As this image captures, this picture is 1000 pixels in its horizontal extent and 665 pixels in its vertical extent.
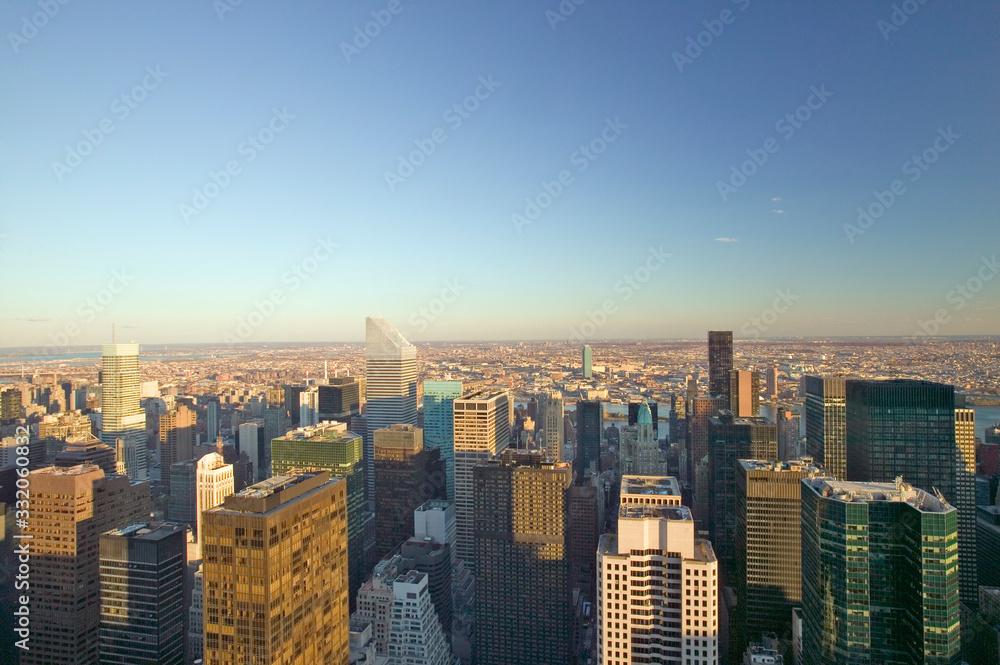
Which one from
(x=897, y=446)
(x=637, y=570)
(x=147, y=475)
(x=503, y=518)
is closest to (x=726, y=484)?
(x=897, y=446)

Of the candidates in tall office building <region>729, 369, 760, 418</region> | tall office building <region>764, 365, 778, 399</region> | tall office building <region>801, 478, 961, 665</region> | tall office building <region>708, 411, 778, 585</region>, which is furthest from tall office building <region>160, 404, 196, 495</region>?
tall office building <region>801, 478, 961, 665</region>

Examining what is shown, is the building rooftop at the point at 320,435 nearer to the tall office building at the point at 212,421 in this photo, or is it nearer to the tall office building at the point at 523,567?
the tall office building at the point at 523,567

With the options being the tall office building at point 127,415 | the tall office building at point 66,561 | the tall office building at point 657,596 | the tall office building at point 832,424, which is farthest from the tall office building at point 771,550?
the tall office building at point 127,415

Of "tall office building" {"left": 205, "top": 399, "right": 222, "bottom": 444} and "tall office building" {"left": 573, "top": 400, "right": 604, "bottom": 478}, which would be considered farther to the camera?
"tall office building" {"left": 205, "top": 399, "right": 222, "bottom": 444}

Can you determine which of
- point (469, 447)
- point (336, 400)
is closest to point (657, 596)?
point (469, 447)

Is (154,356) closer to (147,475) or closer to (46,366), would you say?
(147,475)

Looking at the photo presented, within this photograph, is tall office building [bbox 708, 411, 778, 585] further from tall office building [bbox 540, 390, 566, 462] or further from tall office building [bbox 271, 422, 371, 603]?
tall office building [bbox 271, 422, 371, 603]
